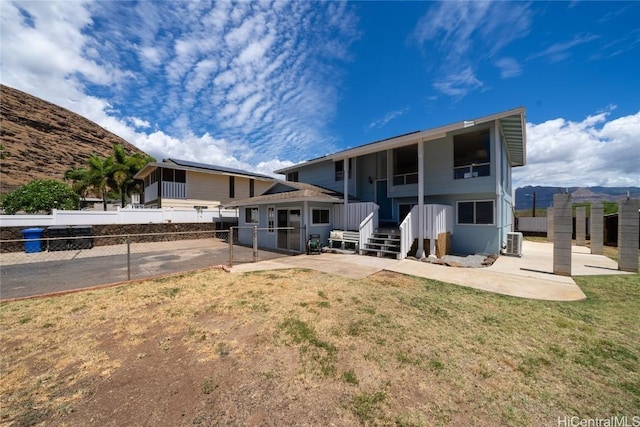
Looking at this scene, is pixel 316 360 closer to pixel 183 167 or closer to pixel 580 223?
pixel 580 223

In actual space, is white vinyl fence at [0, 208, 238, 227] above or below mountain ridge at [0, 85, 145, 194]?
below

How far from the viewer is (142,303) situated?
5.05m

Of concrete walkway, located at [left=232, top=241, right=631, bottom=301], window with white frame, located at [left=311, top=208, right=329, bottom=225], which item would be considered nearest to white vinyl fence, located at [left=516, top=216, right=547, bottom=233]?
concrete walkway, located at [left=232, top=241, right=631, bottom=301]

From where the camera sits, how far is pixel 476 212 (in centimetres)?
1105

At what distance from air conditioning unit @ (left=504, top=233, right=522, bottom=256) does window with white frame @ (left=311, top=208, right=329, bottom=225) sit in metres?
8.49

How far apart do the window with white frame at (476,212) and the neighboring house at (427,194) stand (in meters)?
0.04

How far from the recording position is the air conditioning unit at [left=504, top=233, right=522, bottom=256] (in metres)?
10.6

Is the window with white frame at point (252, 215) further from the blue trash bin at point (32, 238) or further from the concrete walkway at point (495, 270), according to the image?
the blue trash bin at point (32, 238)

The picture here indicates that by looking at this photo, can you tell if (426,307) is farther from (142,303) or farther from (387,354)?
(142,303)

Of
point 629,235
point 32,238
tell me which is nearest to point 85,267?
point 32,238

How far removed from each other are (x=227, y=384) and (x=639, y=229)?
481 inches

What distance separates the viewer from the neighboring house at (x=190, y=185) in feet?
62.0

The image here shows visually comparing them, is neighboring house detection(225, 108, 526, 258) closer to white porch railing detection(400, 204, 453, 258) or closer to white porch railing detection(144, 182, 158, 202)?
white porch railing detection(400, 204, 453, 258)

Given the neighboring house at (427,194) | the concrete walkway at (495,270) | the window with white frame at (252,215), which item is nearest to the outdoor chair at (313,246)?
the neighboring house at (427,194)
